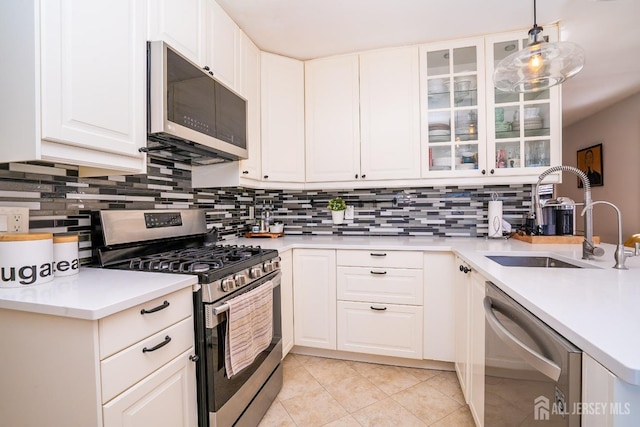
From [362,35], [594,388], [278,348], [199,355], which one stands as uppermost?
[362,35]

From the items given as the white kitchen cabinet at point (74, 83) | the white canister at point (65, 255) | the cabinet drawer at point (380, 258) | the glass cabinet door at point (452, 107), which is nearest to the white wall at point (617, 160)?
the glass cabinet door at point (452, 107)

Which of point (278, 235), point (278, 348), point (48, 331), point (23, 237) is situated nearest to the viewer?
point (48, 331)

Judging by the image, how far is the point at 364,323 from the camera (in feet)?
7.04

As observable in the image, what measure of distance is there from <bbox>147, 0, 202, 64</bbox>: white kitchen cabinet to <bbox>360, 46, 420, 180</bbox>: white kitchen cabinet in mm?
1267

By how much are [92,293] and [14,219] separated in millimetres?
480

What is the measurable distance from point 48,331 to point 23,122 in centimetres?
66

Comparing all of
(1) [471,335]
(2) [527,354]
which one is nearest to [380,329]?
(1) [471,335]

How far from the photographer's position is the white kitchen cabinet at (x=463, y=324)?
5.27 feet

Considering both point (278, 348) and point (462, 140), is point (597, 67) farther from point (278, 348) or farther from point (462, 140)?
point (278, 348)

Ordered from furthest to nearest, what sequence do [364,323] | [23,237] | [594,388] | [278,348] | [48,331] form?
[364,323] → [278,348] → [23,237] → [48,331] → [594,388]

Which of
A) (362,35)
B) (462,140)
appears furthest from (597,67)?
(362,35)

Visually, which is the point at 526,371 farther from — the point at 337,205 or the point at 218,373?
the point at 337,205

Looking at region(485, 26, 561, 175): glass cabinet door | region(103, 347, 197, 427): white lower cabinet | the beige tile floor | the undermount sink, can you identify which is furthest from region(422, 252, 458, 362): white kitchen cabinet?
region(103, 347, 197, 427): white lower cabinet

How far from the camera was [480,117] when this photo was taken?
2203mm
